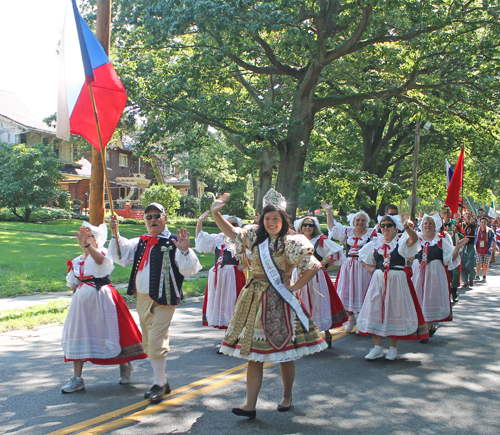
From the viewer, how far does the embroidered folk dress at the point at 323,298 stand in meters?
7.29

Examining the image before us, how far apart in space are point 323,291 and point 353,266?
4.06 ft

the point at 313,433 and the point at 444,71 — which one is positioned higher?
the point at 444,71

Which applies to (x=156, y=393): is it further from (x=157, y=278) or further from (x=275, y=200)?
(x=275, y=200)

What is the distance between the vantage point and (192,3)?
13953mm

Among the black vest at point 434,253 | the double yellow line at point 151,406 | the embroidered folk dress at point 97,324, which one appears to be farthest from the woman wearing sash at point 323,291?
the embroidered folk dress at point 97,324

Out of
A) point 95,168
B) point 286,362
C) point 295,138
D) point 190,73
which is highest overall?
point 190,73

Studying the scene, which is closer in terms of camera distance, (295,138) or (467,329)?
(467,329)

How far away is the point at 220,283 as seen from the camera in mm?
7648

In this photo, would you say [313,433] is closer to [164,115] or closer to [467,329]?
[467,329]

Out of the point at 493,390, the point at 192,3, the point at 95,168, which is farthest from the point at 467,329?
the point at 192,3

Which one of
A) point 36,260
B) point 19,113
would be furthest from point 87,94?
point 19,113

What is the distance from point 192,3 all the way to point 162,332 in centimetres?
1108

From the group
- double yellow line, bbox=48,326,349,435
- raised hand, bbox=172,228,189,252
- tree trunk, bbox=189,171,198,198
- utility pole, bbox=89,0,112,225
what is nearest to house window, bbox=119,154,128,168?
tree trunk, bbox=189,171,198,198

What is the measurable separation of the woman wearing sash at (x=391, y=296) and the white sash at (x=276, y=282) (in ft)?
8.06
